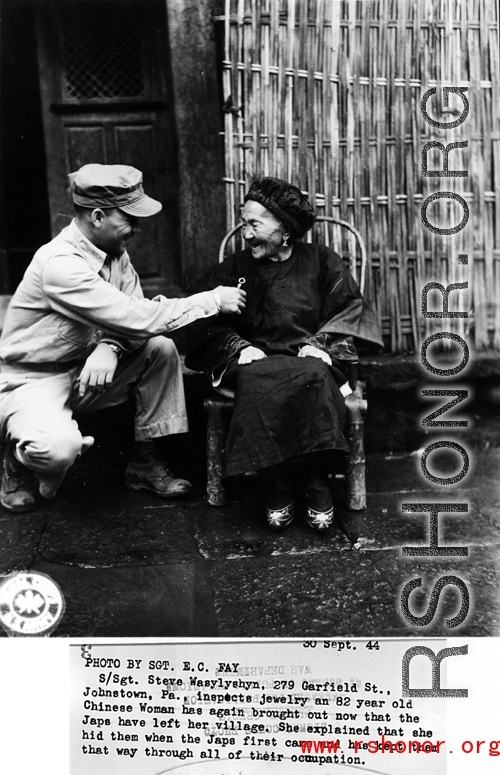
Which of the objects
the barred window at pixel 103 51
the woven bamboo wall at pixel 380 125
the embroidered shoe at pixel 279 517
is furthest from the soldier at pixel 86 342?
the barred window at pixel 103 51

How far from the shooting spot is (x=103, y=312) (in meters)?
3.30

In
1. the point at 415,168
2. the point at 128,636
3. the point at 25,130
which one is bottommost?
the point at 128,636

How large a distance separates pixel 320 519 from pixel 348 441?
0.37 metres

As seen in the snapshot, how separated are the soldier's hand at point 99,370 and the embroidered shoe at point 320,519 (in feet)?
3.23

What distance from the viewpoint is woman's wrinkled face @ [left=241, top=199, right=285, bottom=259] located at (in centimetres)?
353

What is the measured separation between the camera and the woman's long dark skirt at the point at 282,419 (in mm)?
3230

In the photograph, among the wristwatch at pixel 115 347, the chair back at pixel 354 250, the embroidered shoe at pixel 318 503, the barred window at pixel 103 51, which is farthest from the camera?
the barred window at pixel 103 51

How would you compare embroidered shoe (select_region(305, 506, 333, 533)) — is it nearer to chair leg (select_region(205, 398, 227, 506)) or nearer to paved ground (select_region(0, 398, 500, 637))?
paved ground (select_region(0, 398, 500, 637))

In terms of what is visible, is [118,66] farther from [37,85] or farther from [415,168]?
[415,168]

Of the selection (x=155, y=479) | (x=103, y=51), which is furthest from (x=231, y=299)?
(x=103, y=51)

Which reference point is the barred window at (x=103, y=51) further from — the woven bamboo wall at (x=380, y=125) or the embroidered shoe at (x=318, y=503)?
the embroidered shoe at (x=318, y=503)

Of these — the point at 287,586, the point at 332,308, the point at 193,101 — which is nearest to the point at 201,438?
the point at 332,308

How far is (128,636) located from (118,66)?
3038mm

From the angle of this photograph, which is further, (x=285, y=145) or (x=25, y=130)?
(x=25, y=130)
